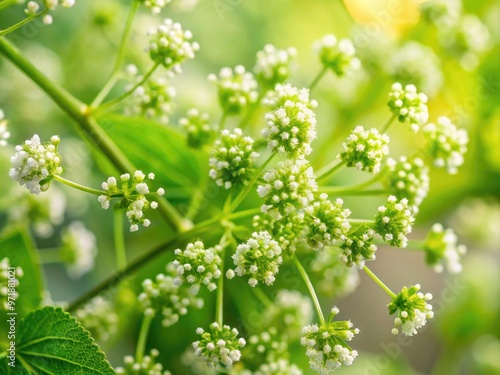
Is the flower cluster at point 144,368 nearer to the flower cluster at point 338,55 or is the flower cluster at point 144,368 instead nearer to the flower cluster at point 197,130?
the flower cluster at point 197,130

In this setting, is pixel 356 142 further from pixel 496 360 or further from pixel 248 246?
pixel 496 360

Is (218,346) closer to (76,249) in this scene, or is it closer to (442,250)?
(442,250)

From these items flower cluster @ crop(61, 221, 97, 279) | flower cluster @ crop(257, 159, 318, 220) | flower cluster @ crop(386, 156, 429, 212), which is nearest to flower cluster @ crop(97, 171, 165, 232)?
flower cluster @ crop(257, 159, 318, 220)

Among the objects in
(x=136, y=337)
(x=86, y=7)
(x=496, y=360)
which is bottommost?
(x=496, y=360)

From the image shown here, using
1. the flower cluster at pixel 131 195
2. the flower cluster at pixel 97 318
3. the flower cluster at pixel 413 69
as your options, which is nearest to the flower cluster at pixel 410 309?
the flower cluster at pixel 131 195

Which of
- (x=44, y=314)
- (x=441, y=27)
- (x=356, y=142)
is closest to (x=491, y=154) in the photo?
(x=441, y=27)

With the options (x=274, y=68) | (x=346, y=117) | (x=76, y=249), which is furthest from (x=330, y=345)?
(x=346, y=117)

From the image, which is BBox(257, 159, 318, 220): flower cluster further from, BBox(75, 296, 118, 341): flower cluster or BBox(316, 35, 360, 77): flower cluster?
BBox(75, 296, 118, 341): flower cluster
